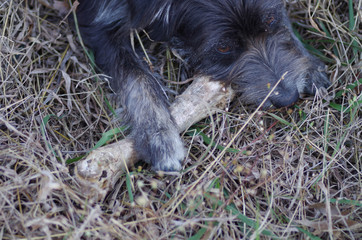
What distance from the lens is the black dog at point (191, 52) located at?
3527 millimetres

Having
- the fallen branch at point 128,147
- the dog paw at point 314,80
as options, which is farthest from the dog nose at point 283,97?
the fallen branch at point 128,147

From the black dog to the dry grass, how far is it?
0.22 metres

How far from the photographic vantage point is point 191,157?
3.72 metres

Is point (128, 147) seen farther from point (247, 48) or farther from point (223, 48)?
point (247, 48)

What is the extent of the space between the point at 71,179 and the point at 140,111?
0.96 m

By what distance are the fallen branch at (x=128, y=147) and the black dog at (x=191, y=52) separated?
11cm

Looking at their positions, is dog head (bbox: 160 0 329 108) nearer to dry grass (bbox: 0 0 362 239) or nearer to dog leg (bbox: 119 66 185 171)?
dry grass (bbox: 0 0 362 239)

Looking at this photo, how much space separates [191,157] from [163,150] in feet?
1.18

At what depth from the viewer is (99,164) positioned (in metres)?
3.13

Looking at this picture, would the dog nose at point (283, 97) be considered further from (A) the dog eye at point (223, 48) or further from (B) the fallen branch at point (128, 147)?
(A) the dog eye at point (223, 48)

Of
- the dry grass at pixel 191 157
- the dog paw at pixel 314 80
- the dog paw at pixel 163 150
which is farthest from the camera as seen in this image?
the dog paw at pixel 314 80

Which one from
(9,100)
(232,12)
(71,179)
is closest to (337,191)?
(232,12)

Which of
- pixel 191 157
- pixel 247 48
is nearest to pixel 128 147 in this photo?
pixel 191 157

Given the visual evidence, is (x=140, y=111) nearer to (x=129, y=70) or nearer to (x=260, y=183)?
(x=129, y=70)
